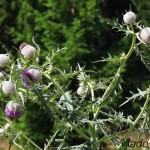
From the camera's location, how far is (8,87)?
121 cm

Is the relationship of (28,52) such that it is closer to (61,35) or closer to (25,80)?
(25,80)

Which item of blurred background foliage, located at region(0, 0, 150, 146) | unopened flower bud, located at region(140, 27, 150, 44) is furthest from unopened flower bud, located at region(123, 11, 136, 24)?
blurred background foliage, located at region(0, 0, 150, 146)

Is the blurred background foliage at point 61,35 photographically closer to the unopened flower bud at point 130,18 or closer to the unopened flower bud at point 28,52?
the unopened flower bud at point 130,18

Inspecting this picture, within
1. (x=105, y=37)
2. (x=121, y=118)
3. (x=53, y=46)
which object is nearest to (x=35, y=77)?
(x=121, y=118)

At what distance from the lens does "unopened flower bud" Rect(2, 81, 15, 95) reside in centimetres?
120

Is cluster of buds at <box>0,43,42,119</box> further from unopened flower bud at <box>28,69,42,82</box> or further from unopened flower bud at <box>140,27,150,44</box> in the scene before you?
unopened flower bud at <box>140,27,150,44</box>

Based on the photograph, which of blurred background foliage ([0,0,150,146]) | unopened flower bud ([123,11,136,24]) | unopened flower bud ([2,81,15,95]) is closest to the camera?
unopened flower bud ([2,81,15,95])

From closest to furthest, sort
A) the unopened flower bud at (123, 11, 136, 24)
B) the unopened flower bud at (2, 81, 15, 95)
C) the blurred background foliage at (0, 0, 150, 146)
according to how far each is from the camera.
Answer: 1. the unopened flower bud at (2, 81, 15, 95)
2. the unopened flower bud at (123, 11, 136, 24)
3. the blurred background foliage at (0, 0, 150, 146)

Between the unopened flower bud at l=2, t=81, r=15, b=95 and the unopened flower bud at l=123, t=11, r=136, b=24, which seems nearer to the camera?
the unopened flower bud at l=2, t=81, r=15, b=95

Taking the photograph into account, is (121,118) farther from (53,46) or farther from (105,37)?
(105,37)

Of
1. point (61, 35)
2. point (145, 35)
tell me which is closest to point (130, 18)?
point (145, 35)

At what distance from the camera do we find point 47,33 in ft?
12.3

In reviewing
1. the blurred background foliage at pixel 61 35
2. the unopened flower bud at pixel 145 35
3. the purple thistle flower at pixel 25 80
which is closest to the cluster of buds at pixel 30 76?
the purple thistle flower at pixel 25 80

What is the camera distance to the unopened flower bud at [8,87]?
3.95 ft
